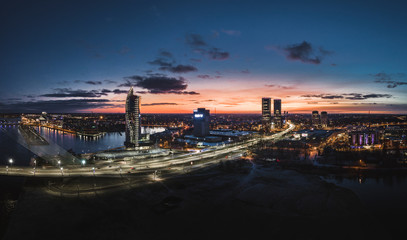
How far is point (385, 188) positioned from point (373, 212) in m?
8.96

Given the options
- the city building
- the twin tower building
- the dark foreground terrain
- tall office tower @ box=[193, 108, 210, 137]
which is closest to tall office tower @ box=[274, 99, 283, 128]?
the twin tower building

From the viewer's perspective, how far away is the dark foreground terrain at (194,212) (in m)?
16.1

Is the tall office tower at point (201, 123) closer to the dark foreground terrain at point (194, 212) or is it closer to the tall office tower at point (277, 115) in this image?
the dark foreground terrain at point (194, 212)

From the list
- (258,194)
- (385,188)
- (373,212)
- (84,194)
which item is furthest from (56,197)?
(385,188)

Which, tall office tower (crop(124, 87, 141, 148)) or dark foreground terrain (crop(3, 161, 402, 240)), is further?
tall office tower (crop(124, 87, 141, 148))

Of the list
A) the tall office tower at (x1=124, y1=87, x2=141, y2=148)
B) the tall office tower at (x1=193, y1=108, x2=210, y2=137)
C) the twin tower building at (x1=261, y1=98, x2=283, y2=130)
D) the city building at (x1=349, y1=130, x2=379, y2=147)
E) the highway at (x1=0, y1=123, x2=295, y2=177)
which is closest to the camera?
the highway at (x1=0, y1=123, x2=295, y2=177)

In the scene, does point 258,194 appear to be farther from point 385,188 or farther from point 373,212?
point 385,188

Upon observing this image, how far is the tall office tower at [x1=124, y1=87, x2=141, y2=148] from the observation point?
171 feet

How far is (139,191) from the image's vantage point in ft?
76.4

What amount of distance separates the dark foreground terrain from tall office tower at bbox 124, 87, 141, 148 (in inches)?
1072

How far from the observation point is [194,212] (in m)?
19.1

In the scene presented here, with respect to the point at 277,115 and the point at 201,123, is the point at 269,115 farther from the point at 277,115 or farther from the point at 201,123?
the point at 201,123

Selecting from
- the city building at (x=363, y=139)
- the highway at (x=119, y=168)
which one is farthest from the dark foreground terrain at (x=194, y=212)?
the city building at (x=363, y=139)

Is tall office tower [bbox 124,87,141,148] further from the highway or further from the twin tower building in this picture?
the twin tower building
